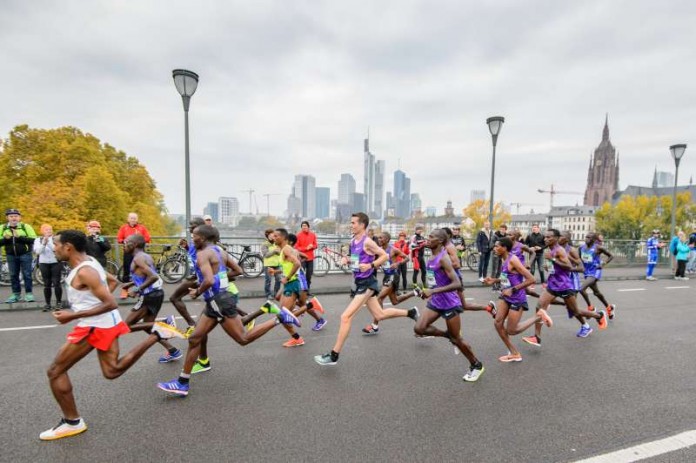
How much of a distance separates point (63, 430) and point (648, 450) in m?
4.84

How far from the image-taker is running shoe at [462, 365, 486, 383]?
170 inches

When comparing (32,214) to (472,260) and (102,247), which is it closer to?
(102,247)

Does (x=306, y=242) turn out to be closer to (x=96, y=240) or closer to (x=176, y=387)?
(x=96, y=240)

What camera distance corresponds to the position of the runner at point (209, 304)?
12.7 ft

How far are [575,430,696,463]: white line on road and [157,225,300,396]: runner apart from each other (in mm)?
3450

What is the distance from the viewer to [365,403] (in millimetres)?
3752

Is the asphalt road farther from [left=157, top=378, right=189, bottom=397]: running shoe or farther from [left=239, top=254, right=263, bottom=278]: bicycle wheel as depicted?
[left=239, top=254, right=263, bottom=278]: bicycle wheel

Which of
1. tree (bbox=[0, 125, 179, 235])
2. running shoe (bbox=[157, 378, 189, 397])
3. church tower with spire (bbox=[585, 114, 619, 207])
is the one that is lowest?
running shoe (bbox=[157, 378, 189, 397])

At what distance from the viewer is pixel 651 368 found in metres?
4.81

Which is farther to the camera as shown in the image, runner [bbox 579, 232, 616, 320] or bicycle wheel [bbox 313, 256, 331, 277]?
bicycle wheel [bbox 313, 256, 331, 277]

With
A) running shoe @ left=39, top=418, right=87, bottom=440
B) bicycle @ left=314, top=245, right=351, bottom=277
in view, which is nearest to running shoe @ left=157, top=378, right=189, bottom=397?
running shoe @ left=39, top=418, right=87, bottom=440

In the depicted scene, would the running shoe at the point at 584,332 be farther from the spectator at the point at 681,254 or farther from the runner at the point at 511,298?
the spectator at the point at 681,254

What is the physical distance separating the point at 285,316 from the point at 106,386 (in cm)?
207

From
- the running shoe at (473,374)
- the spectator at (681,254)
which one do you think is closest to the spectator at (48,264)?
the running shoe at (473,374)
